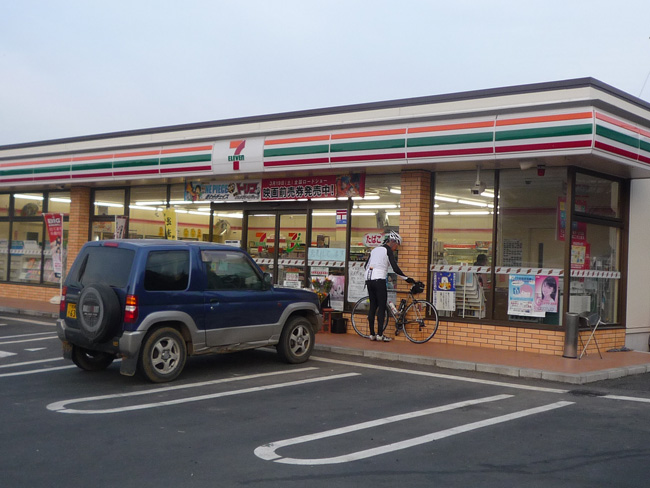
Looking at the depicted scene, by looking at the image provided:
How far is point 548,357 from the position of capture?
11109 mm

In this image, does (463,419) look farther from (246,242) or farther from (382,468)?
(246,242)

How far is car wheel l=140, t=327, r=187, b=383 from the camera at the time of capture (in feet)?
26.9

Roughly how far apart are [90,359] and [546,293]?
7494mm

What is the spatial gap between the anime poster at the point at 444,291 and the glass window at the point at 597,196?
2.59 metres

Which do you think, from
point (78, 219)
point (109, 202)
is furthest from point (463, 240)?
point (78, 219)

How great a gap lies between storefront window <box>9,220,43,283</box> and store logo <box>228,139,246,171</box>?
863cm

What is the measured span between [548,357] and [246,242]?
7.30 meters

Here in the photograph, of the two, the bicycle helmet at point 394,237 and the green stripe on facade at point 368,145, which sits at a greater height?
the green stripe on facade at point 368,145

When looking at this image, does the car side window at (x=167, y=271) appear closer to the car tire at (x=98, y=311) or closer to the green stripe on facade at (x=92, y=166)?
the car tire at (x=98, y=311)

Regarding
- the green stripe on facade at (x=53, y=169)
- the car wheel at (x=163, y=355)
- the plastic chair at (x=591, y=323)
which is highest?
the green stripe on facade at (x=53, y=169)

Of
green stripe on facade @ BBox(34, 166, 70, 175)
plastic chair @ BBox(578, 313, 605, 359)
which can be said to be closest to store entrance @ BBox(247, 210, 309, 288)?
green stripe on facade @ BBox(34, 166, 70, 175)

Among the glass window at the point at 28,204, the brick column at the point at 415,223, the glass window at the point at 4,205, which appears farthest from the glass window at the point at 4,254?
the brick column at the point at 415,223

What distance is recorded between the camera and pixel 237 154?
561 inches

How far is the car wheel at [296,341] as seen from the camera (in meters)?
9.99
